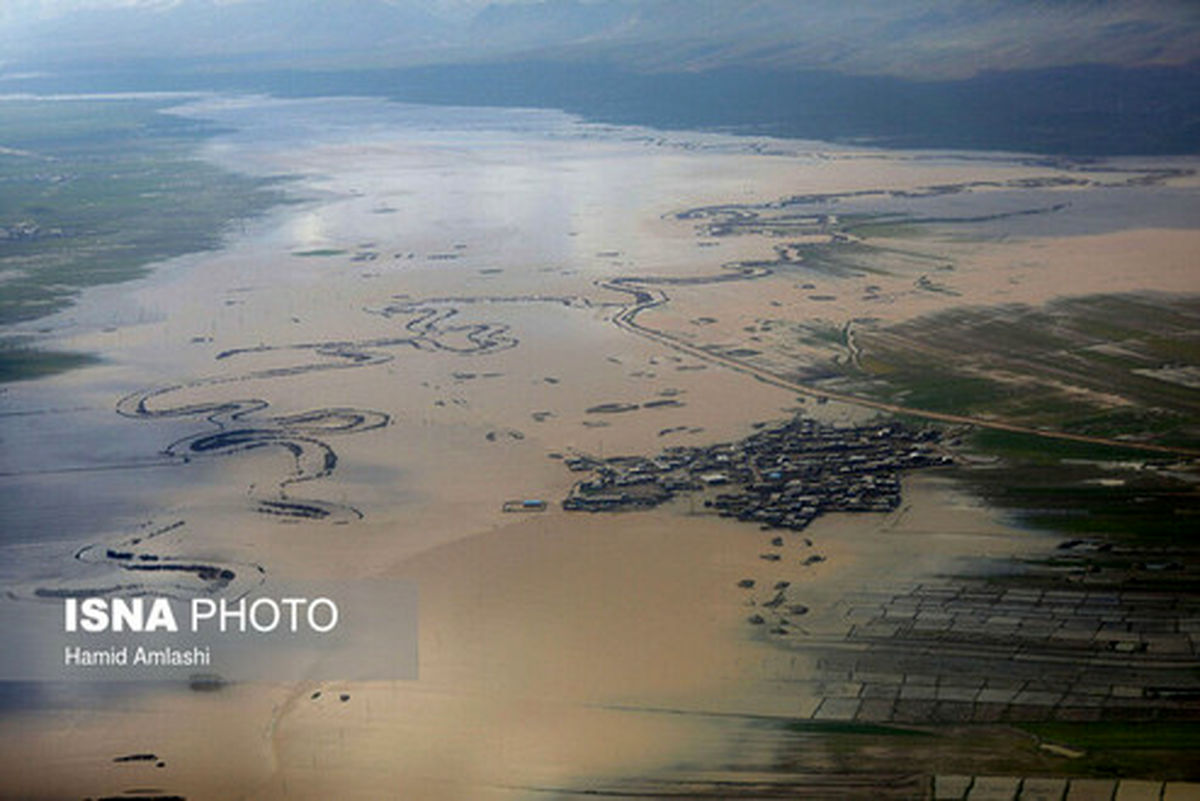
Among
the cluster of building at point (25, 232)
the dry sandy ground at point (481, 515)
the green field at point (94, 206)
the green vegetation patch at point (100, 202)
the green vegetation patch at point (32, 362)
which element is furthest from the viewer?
the cluster of building at point (25, 232)

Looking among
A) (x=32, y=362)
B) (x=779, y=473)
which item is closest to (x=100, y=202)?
(x=32, y=362)

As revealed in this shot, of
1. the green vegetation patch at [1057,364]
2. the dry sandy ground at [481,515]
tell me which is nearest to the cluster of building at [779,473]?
the dry sandy ground at [481,515]

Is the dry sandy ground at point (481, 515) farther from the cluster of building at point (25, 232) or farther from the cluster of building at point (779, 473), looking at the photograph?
the cluster of building at point (25, 232)

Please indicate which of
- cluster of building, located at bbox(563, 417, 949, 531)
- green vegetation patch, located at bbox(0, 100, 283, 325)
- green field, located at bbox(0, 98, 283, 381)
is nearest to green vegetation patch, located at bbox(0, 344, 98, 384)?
green field, located at bbox(0, 98, 283, 381)

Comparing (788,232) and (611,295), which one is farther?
(788,232)

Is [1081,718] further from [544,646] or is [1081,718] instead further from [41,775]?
[41,775]

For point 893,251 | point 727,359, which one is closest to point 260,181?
point 893,251
